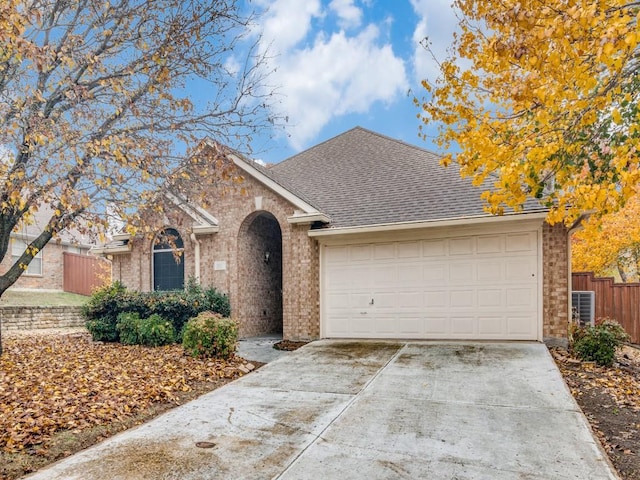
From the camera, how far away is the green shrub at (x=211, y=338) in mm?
8547

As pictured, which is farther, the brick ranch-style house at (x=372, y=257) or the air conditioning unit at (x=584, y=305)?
the air conditioning unit at (x=584, y=305)

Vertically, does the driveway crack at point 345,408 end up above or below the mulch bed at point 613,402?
above

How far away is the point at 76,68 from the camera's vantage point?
6902 mm

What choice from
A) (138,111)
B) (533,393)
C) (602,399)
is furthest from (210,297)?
(602,399)

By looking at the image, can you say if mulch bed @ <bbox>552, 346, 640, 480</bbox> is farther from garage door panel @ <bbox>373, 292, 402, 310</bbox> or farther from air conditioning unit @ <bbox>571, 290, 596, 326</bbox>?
garage door panel @ <bbox>373, 292, 402, 310</bbox>

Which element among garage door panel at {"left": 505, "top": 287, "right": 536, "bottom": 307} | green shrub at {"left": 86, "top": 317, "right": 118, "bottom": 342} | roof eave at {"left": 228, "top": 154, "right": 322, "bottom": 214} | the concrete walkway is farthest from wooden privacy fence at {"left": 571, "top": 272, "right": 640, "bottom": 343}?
green shrub at {"left": 86, "top": 317, "right": 118, "bottom": 342}

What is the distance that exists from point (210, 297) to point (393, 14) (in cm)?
862

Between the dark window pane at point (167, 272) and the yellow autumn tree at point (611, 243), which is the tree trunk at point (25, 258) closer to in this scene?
the dark window pane at point (167, 272)

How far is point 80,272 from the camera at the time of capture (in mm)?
22859

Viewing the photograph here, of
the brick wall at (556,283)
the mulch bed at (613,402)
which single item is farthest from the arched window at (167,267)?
the mulch bed at (613,402)

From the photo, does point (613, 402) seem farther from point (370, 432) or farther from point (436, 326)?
point (436, 326)

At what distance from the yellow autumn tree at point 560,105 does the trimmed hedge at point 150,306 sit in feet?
23.0

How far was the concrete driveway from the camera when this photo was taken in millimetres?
3744

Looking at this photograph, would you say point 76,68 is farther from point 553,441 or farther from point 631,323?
point 631,323
